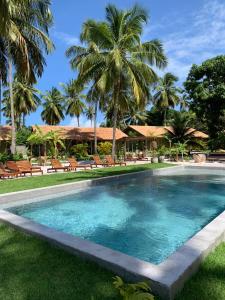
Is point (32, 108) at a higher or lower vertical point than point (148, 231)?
higher

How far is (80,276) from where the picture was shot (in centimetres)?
406

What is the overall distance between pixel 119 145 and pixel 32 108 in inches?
563

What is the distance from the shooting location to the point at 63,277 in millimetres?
4047

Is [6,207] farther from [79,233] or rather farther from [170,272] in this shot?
[170,272]

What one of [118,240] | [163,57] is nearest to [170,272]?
[118,240]

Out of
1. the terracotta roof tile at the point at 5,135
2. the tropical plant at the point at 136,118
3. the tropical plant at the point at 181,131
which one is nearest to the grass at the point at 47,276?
the tropical plant at the point at 181,131

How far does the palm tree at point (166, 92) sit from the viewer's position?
48625mm

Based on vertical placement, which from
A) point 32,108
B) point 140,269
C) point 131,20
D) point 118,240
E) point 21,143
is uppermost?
point 131,20

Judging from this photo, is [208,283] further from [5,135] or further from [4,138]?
[5,135]

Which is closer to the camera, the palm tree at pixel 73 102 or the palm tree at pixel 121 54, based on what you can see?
the palm tree at pixel 121 54

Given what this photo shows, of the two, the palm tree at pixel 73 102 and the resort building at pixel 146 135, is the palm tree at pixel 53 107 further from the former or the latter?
the resort building at pixel 146 135

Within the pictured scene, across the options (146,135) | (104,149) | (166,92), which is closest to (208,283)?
(104,149)

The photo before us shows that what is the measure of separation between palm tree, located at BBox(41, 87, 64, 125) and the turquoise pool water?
35.8 m

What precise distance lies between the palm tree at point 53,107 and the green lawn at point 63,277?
144ft
